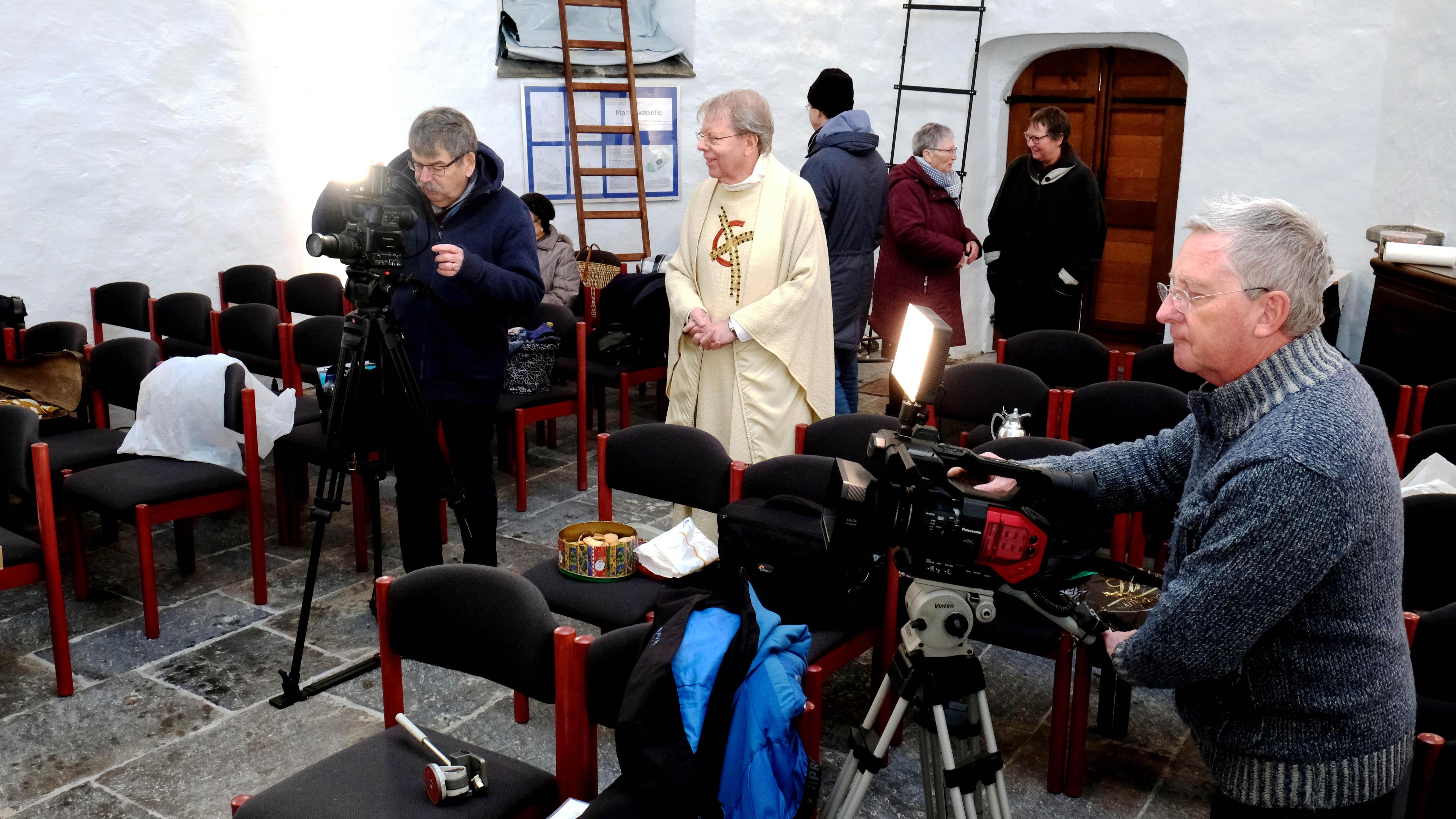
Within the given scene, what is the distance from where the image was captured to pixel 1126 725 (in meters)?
2.82

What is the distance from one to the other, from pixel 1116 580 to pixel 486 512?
5.93 ft

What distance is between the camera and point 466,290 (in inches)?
118

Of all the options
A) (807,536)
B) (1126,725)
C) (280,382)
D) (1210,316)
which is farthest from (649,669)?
(280,382)

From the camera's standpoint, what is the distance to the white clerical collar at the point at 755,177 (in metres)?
3.25

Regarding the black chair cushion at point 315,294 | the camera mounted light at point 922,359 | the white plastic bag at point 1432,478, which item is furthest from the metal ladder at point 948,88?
the camera mounted light at point 922,359

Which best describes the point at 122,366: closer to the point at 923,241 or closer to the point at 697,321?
the point at 697,321

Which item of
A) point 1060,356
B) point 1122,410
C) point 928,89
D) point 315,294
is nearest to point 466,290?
point 1122,410

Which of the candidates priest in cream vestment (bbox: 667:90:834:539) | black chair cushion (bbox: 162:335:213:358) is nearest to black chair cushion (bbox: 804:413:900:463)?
priest in cream vestment (bbox: 667:90:834:539)

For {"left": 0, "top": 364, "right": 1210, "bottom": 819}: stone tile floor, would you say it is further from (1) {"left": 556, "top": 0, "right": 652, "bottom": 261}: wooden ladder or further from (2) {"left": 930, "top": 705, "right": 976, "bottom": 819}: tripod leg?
(1) {"left": 556, "top": 0, "right": 652, "bottom": 261}: wooden ladder

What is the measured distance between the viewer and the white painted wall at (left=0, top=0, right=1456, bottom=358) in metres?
5.18

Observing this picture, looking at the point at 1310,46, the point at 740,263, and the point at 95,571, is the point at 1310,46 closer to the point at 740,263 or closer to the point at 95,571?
the point at 740,263

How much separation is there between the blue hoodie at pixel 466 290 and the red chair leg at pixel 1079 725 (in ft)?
5.60

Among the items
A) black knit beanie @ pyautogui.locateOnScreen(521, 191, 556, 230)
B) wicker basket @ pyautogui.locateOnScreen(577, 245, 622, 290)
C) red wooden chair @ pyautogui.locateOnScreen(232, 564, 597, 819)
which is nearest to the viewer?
red wooden chair @ pyautogui.locateOnScreen(232, 564, 597, 819)

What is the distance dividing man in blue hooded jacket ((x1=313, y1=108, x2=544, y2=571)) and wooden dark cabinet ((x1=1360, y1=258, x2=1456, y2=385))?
3.61 metres
